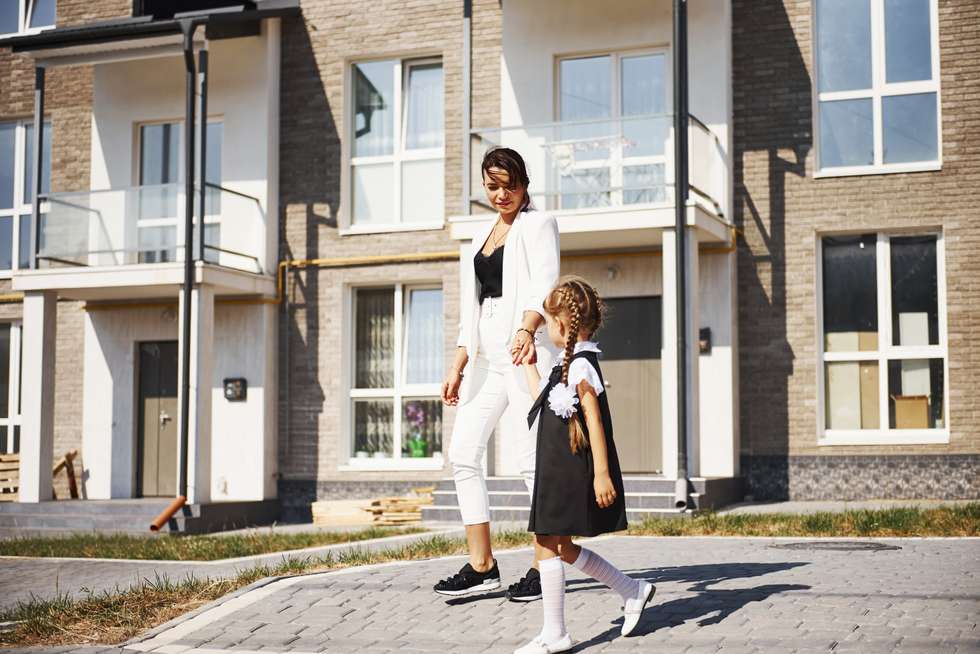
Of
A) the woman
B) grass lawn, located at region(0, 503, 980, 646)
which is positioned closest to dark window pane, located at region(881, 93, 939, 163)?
grass lawn, located at region(0, 503, 980, 646)

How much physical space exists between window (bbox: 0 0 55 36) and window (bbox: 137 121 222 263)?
289 centimetres

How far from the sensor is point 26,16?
19672 millimetres

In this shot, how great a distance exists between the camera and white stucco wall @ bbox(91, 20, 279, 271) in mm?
17344

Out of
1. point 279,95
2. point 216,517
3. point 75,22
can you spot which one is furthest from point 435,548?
point 75,22

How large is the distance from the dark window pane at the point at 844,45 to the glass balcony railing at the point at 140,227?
315 inches

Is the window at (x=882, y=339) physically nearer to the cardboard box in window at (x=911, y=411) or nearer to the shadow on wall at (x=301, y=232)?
the cardboard box in window at (x=911, y=411)

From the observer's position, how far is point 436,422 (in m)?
16.9

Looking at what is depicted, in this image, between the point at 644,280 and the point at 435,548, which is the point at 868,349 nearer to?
the point at 644,280

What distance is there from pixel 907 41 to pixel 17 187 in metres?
13.4

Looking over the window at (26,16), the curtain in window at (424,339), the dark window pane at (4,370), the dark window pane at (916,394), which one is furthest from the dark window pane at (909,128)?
the dark window pane at (4,370)

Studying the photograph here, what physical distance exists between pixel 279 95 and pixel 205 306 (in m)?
3.64

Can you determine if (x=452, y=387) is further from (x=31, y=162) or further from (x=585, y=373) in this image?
(x=31, y=162)

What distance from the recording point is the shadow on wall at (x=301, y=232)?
17141mm

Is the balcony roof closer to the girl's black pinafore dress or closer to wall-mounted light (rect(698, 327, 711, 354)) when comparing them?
wall-mounted light (rect(698, 327, 711, 354))
